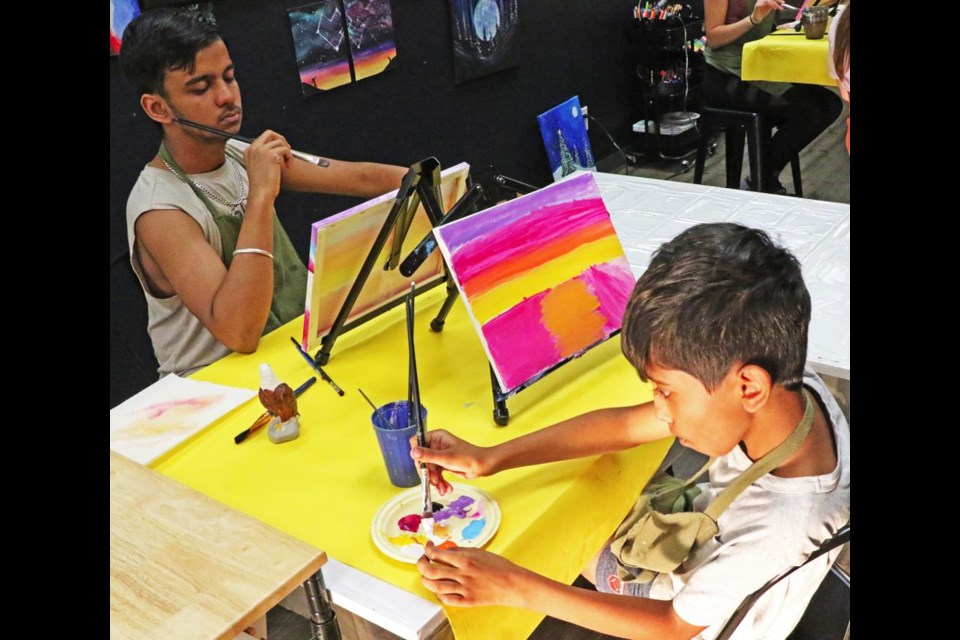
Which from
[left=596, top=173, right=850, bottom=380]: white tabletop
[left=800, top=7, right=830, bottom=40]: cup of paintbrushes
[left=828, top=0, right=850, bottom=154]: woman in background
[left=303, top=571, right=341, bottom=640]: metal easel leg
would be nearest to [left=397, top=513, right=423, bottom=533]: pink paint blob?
[left=303, top=571, right=341, bottom=640]: metal easel leg

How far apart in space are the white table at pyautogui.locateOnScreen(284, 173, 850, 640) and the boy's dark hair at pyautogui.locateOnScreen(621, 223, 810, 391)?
0.35 metres

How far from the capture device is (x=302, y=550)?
1.07 meters

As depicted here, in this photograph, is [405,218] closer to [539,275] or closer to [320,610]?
[539,275]

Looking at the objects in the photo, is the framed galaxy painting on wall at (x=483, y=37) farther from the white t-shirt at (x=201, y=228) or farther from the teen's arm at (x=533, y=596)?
the teen's arm at (x=533, y=596)

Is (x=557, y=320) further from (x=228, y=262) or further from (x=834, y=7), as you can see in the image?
(x=834, y=7)

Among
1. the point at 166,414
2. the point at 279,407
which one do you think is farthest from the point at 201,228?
the point at 279,407

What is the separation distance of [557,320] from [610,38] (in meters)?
3.61

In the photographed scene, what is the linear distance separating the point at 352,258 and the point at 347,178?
0.85 m

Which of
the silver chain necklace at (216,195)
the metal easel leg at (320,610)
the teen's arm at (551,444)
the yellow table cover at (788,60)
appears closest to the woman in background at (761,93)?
the yellow table cover at (788,60)

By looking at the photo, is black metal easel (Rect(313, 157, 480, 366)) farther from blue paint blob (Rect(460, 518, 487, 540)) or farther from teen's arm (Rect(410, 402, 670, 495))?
blue paint blob (Rect(460, 518, 487, 540))

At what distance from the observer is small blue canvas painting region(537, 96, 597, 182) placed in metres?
4.39

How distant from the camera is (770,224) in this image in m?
2.21

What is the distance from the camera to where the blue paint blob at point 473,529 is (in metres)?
1.20

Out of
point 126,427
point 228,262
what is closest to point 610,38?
point 228,262
